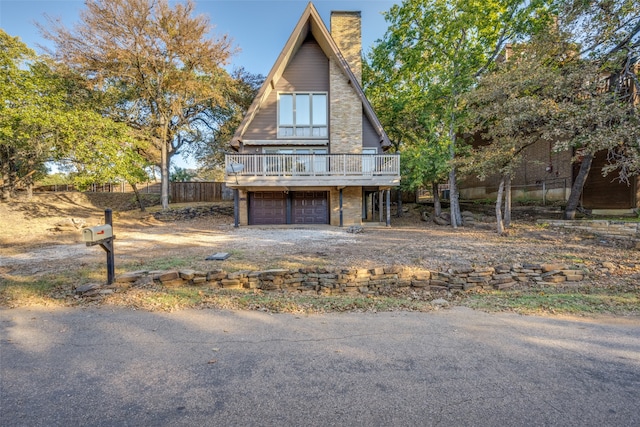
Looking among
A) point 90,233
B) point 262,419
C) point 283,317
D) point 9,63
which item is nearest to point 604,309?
point 283,317

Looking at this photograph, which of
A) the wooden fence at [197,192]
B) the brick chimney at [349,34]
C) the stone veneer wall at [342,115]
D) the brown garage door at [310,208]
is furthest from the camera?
the wooden fence at [197,192]

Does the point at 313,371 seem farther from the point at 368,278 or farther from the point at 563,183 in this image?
the point at 563,183

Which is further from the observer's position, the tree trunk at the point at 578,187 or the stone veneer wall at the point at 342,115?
the stone veneer wall at the point at 342,115

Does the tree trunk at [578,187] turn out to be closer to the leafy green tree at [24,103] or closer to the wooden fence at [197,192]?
the wooden fence at [197,192]

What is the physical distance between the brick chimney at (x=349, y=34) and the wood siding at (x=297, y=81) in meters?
1.97

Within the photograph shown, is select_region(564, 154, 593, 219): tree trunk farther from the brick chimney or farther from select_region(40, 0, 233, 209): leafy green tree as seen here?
select_region(40, 0, 233, 209): leafy green tree

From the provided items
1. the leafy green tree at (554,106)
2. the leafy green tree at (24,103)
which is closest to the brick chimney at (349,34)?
the leafy green tree at (554,106)

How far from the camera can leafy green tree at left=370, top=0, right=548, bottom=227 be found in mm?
14070

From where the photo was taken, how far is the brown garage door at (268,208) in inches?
647

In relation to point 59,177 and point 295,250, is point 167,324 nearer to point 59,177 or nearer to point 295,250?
point 295,250

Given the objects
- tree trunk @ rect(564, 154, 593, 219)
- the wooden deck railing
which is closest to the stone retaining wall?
tree trunk @ rect(564, 154, 593, 219)

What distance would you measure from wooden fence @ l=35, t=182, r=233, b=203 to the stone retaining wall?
22.3m

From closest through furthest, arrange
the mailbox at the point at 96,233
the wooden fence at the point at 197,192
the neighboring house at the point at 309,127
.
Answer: the mailbox at the point at 96,233
the neighboring house at the point at 309,127
the wooden fence at the point at 197,192

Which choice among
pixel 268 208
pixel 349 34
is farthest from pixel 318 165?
pixel 349 34
